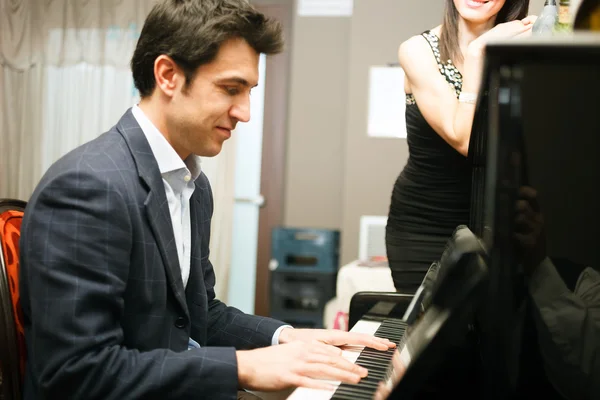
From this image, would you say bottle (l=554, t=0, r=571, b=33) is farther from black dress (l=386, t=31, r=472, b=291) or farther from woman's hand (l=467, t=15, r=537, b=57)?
black dress (l=386, t=31, r=472, b=291)

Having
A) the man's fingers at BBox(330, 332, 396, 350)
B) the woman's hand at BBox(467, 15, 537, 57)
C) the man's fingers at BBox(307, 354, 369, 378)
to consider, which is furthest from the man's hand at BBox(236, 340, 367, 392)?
the woman's hand at BBox(467, 15, 537, 57)

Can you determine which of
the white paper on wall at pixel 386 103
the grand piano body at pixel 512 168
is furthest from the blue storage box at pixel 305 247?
the grand piano body at pixel 512 168

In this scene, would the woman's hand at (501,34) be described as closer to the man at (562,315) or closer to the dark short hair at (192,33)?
the dark short hair at (192,33)

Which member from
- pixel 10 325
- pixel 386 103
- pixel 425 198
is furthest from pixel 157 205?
pixel 386 103

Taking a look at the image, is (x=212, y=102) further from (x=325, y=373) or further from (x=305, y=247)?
(x=305, y=247)

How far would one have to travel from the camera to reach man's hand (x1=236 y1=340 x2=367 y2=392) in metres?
0.86

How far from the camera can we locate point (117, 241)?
3.05 feet

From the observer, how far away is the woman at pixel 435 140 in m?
1.41

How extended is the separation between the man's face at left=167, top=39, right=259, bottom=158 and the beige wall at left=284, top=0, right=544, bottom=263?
3158 millimetres

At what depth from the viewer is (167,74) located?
3.73 ft

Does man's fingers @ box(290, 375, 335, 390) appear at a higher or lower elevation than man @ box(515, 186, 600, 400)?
lower

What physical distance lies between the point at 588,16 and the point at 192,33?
67cm

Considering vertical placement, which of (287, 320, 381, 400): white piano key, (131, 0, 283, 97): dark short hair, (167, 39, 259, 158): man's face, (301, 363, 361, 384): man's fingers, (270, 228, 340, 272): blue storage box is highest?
(131, 0, 283, 97): dark short hair

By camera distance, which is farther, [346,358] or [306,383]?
[346,358]
